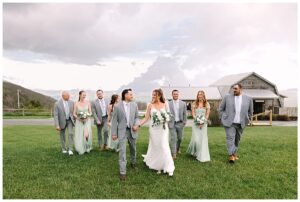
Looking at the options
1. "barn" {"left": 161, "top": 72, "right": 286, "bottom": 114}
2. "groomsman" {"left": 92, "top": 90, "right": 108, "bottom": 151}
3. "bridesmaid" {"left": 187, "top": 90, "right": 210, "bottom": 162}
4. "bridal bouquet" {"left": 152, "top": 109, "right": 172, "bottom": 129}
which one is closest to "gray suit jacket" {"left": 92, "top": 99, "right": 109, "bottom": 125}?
"groomsman" {"left": 92, "top": 90, "right": 108, "bottom": 151}

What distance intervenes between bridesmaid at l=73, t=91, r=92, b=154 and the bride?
3.44 meters

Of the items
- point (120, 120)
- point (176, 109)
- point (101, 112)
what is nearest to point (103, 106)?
point (101, 112)

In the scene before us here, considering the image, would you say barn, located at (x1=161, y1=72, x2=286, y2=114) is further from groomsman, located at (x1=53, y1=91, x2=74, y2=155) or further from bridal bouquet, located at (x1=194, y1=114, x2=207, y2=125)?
bridal bouquet, located at (x1=194, y1=114, x2=207, y2=125)

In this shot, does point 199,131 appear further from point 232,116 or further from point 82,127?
point 82,127

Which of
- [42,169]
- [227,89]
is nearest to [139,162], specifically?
[42,169]

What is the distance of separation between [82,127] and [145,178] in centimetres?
437

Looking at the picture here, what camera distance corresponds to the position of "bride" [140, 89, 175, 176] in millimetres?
8250

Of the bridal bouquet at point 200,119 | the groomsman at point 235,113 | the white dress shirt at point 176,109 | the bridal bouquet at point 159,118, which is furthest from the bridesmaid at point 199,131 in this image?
the bridal bouquet at point 159,118

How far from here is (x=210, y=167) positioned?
912 cm

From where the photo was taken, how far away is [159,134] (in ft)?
27.6

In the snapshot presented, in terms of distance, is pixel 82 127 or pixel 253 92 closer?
pixel 82 127

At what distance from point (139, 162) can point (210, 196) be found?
3457mm

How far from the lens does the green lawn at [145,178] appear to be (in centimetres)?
683

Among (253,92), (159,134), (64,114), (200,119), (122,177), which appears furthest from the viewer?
(253,92)
